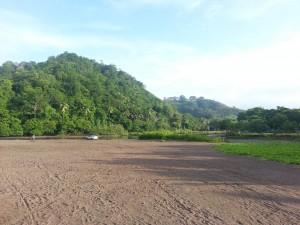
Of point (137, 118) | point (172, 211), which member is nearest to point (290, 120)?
point (137, 118)

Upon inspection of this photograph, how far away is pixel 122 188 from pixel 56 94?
3425 inches

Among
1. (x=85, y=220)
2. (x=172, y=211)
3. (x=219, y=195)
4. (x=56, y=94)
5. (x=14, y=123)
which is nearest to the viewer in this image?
(x=85, y=220)

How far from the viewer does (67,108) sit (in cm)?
9269

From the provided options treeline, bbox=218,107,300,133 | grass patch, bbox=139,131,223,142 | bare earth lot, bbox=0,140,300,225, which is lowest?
bare earth lot, bbox=0,140,300,225

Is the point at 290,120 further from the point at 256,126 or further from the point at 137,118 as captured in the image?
the point at 137,118

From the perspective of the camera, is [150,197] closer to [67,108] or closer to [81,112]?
[67,108]

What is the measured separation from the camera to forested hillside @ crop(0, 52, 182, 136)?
3177 inches

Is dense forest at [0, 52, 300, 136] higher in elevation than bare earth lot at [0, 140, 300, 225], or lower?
higher

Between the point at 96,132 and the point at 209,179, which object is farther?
the point at 96,132

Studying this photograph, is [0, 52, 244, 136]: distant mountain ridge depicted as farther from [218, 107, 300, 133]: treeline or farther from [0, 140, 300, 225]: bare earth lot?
[0, 140, 300, 225]: bare earth lot

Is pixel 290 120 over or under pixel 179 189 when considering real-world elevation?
over

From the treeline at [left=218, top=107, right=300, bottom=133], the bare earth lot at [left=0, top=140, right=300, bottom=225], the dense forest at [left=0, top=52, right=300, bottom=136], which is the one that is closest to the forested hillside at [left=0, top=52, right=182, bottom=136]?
the dense forest at [left=0, top=52, right=300, bottom=136]

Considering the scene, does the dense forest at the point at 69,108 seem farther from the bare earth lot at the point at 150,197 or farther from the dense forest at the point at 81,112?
the bare earth lot at the point at 150,197

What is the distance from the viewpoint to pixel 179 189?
12.1 m
